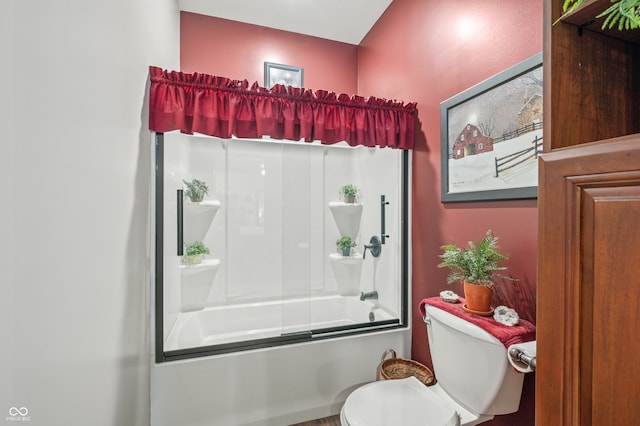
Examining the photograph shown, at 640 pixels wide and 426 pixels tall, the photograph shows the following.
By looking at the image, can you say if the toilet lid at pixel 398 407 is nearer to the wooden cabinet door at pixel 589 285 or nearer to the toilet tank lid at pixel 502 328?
the toilet tank lid at pixel 502 328

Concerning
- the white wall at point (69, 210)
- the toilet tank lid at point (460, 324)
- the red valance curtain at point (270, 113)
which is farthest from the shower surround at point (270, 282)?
the toilet tank lid at point (460, 324)

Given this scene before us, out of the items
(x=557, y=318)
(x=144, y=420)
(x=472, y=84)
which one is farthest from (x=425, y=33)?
(x=144, y=420)

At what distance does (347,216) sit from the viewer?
2576 millimetres

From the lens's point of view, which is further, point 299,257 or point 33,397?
point 299,257

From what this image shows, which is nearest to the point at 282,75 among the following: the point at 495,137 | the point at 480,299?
the point at 495,137

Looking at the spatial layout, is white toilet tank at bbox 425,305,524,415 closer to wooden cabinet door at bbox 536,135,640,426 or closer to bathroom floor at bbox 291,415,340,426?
wooden cabinet door at bbox 536,135,640,426

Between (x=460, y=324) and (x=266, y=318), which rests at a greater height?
(x=460, y=324)

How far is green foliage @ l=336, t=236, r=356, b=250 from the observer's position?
258 cm

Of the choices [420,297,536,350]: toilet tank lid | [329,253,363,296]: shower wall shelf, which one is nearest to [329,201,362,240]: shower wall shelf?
[329,253,363,296]: shower wall shelf

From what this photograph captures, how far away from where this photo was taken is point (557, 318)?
1.90ft

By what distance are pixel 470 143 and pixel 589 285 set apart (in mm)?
1091

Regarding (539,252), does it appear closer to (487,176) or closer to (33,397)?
(487,176)

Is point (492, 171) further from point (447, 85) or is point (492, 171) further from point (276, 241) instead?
point (276, 241)

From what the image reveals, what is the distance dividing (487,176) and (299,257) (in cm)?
123
